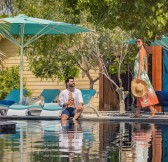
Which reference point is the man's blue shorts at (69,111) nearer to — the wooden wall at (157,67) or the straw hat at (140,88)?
the straw hat at (140,88)

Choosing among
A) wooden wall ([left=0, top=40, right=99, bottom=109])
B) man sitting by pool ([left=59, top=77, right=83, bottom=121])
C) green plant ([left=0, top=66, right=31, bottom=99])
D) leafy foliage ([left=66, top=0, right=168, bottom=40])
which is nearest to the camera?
leafy foliage ([left=66, top=0, right=168, bottom=40])

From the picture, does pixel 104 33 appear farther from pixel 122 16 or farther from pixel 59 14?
pixel 122 16

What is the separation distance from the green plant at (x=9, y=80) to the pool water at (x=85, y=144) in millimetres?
13058

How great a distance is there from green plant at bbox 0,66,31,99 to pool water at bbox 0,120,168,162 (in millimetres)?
13058

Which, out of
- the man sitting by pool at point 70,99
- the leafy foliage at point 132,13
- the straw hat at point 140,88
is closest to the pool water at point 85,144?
the man sitting by pool at point 70,99

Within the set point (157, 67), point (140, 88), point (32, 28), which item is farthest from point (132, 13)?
point (157, 67)

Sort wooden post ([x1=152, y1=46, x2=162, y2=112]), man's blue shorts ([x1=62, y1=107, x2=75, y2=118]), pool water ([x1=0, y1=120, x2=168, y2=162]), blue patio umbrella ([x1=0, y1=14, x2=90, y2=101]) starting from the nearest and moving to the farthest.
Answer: pool water ([x1=0, y1=120, x2=168, y2=162]), man's blue shorts ([x1=62, y1=107, x2=75, y2=118]), blue patio umbrella ([x1=0, y1=14, x2=90, y2=101]), wooden post ([x1=152, y1=46, x2=162, y2=112])

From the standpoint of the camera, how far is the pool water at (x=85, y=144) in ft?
36.9

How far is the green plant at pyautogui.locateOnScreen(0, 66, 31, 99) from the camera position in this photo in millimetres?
32625

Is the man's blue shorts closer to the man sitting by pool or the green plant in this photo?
the man sitting by pool

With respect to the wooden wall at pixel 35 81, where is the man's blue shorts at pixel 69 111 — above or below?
below

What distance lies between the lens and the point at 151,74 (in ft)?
102

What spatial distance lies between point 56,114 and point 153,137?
839 cm

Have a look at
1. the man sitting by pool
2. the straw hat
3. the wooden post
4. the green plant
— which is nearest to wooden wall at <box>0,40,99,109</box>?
the green plant
